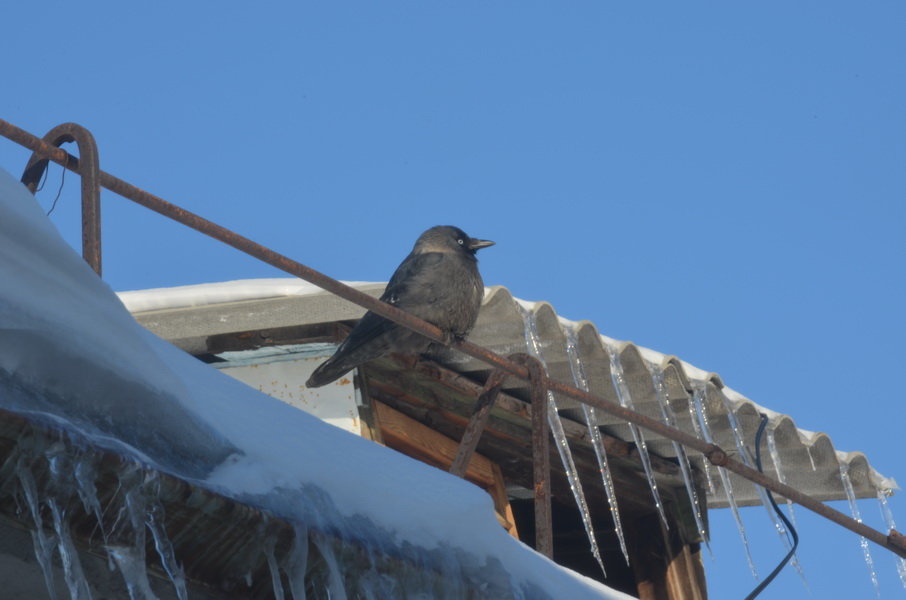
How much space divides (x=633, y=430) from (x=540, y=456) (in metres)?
3.28

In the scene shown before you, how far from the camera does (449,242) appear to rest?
279 inches

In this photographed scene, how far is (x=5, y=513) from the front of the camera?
1.65 meters

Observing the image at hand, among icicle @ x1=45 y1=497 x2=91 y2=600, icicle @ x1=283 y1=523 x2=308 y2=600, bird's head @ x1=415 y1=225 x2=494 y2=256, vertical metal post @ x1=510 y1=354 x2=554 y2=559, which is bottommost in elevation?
icicle @ x1=45 y1=497 x2=91 y2=600

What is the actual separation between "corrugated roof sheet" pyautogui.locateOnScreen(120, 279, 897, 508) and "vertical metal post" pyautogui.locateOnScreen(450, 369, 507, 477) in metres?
1.81

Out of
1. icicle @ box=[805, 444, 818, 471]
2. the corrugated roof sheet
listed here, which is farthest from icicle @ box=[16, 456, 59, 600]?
icicle @ box=[805, 444, 818, 471]

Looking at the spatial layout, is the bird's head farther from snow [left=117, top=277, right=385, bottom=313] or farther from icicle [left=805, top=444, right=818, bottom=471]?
icicle [left=805, top=444, right=818, bottom=471]

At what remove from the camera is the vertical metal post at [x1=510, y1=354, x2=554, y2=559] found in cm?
343

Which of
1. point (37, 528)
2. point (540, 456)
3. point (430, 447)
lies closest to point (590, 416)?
point (430, 447)

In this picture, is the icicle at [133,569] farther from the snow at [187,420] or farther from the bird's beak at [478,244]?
the bird's beak at [478,244]

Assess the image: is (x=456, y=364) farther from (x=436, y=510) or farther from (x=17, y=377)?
(x=17, y=377)

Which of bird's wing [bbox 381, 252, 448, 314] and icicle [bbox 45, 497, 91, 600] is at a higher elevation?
A: bird's wing [bbox 381, 252, 448, 314]

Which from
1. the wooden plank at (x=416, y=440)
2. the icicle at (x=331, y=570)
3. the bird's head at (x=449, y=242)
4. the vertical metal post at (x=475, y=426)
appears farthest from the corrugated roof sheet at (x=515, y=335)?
the icicle at (x=331, y=570)

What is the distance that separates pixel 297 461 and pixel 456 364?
4.49 m

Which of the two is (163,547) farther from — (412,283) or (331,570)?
(412,283)
